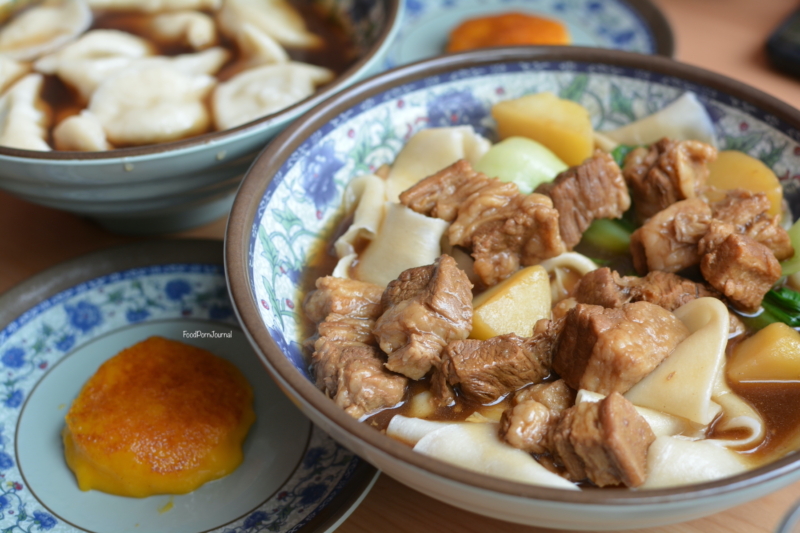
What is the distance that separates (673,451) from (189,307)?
5.81 feet

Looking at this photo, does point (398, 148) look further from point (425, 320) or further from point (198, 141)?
point (425, 320)

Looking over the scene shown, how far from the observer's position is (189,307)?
2.57m

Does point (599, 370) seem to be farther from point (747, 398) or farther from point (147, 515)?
point (147, 515)

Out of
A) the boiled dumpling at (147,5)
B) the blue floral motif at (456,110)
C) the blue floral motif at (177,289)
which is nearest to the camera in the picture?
the blue floral motif at (177,289)

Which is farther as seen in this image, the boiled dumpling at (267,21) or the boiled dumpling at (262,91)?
the boiled dumpling at (267,21)

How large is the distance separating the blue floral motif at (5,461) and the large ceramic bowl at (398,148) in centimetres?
96

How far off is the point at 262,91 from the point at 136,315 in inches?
42.0

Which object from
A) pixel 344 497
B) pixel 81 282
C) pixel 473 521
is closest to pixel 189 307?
pixel 81 282

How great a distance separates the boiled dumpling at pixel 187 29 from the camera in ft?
10.7

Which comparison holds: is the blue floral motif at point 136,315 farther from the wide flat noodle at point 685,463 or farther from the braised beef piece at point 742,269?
the braised beef piece at point 742,269

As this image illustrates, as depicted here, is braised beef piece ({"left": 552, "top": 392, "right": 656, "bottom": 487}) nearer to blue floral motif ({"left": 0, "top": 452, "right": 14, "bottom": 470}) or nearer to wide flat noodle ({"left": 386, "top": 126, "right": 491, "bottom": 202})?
wide flat noodle ({"left": 386, "top": 126, "right": 491, "bottom": 202})

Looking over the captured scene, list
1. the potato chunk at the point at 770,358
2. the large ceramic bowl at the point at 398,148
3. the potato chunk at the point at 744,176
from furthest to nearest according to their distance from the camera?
the potato chunk at the point at 744,176 < the potato chunk at the point at 770,358 < the large ceramic bowl at the point at 398,148

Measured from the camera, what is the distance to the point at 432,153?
2562 mm

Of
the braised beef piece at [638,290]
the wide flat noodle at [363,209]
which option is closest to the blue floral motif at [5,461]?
the wide flat noodle at [363,209]
